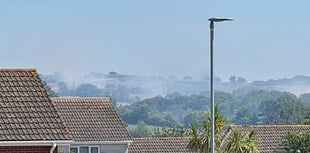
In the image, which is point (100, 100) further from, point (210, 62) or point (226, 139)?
point (210, 62)

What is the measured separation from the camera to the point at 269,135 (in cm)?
8075

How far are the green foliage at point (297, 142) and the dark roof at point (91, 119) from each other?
11.4m

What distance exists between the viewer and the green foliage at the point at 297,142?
256 feet

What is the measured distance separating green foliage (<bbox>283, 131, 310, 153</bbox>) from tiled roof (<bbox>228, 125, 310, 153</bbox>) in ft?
1.48

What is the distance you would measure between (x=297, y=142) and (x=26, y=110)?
41.3m

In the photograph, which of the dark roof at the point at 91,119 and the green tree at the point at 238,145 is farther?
the dark roof at the point at 91,119

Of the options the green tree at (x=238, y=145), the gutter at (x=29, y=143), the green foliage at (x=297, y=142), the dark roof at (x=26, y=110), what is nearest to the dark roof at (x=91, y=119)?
the green tree at (x=238, y=145)

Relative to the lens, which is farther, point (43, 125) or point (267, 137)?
point (267, 137)

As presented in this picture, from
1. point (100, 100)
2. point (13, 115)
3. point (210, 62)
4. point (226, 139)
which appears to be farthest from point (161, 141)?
point (13, 115)

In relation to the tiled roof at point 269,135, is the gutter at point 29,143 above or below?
above

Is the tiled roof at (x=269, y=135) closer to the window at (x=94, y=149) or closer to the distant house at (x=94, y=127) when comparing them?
the distant house at (x=94, y=127)

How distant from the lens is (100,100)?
76312mm

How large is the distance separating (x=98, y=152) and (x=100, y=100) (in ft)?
19.0

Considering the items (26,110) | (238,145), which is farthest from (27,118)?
(238,145)
